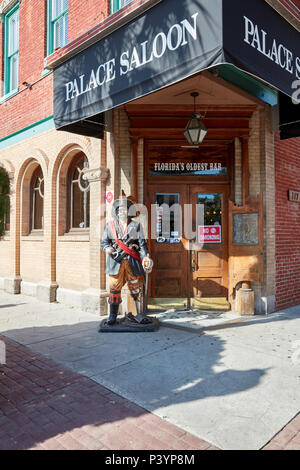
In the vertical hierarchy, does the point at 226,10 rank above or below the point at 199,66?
above

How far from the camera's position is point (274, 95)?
6.13 metres

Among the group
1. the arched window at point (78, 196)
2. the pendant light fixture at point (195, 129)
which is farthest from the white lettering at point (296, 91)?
the arched window at point (78, 196)

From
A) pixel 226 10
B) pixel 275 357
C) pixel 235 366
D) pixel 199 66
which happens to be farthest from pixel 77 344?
pixel 226 10

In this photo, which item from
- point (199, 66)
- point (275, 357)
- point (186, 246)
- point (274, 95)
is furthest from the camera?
point (186, 246)

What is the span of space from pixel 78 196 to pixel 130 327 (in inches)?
149

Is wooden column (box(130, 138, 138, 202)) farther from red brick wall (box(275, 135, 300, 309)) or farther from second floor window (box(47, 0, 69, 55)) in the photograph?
second floor window (box(47, 0, 69, 55))

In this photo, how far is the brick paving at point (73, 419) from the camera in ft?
8.27

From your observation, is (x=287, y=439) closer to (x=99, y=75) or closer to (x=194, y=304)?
(x=194, y=304)

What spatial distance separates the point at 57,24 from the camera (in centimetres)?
846

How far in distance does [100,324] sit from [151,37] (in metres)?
4.39

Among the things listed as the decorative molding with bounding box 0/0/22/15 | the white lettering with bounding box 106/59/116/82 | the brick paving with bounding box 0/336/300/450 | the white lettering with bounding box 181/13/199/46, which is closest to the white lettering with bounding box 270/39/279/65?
the white lettering with bounding box 181/13/199/46

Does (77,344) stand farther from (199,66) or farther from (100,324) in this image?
(199,66)

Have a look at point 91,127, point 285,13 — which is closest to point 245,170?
point 285,13

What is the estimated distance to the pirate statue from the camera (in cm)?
551
